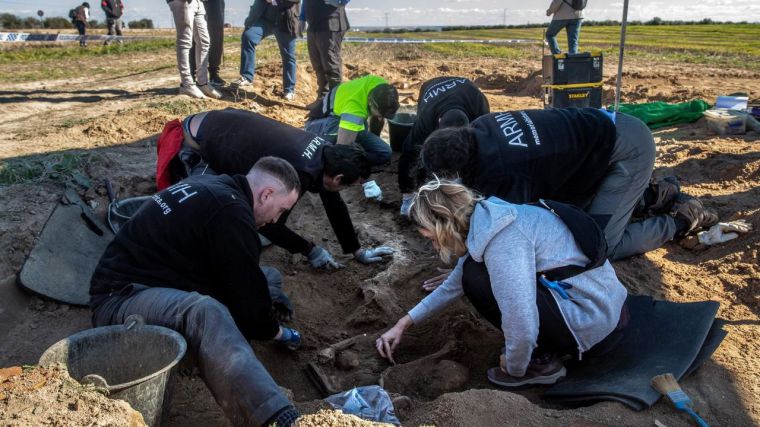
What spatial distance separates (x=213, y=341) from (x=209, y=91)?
6046 mm

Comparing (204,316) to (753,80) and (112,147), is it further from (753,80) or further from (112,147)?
(753,80)

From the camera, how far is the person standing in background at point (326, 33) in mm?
7684

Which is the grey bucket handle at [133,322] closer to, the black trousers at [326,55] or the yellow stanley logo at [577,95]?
the yellow stanley logo at [577,95]

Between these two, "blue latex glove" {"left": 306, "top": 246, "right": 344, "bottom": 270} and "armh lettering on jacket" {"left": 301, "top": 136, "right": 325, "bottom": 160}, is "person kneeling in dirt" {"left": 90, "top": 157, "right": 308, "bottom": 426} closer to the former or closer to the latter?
"armh lettering on jacket" {"left": 301, "top": 136, "right": 325, "bottom": 160}

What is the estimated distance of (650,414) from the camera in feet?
7.96

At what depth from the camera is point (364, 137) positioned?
228 inches

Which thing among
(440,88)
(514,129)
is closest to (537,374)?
(514,129)

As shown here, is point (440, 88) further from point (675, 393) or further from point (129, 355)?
point (129, 355)

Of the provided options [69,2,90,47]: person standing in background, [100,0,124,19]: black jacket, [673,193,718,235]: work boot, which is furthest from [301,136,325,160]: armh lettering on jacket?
[69,2,90,47]: person standing in background

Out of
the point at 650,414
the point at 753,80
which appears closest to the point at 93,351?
the point at 650,414

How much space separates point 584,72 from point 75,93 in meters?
6.84

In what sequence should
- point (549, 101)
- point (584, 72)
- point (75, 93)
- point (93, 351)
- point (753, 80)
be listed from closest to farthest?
point (93, 351)
point (584, 72)
point (549, 101)
point (75, 93)
point (753, 80)

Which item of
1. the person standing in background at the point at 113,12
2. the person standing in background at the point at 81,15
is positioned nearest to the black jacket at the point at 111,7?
the person standing in background at the point at 113,12

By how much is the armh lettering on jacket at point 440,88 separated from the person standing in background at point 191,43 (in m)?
3.73
